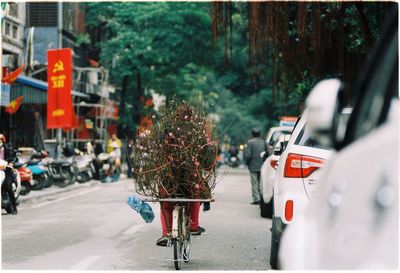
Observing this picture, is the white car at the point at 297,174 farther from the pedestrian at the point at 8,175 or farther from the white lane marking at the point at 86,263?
the pedestrian at the point at 8,175

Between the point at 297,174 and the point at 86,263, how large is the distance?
8.74 ft

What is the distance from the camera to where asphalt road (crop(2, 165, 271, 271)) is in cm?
929

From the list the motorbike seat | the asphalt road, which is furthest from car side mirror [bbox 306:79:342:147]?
the motorbike seat

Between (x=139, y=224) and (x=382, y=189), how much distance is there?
453 inches

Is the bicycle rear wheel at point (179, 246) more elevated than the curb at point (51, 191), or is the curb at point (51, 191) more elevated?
the bicycle rear wheel at point (179, 246)

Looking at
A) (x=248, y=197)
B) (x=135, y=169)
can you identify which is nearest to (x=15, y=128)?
(x=248, y=197)

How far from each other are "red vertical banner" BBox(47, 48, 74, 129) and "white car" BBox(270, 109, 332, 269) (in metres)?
19.8

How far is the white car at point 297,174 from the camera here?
7734mm

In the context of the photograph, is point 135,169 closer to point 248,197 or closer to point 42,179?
point 248,197

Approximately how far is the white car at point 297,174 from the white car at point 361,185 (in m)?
4.58

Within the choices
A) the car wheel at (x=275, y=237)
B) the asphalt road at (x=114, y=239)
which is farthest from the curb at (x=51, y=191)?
the car wheel at (x=275, y=237)

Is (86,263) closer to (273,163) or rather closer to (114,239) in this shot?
(114,239)

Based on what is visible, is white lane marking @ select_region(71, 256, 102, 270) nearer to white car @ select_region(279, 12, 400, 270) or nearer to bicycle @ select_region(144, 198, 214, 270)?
bicycle @ select_region(144, 198, 214, 270)

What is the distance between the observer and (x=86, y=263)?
919 centimetres
